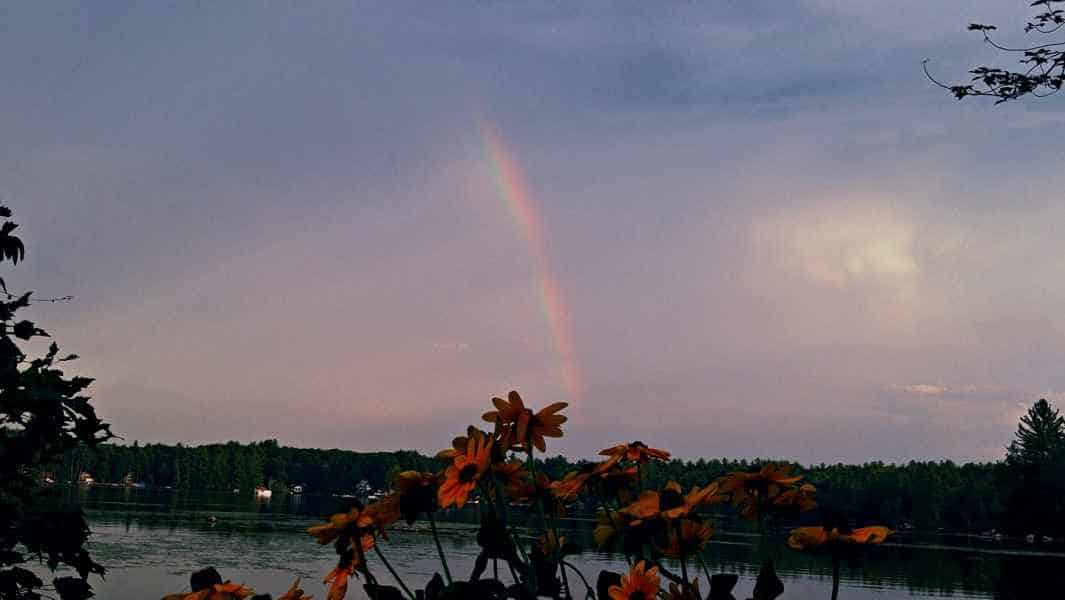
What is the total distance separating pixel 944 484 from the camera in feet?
429

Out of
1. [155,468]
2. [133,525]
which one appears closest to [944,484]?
[133,525]

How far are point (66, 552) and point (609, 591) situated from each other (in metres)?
1.73

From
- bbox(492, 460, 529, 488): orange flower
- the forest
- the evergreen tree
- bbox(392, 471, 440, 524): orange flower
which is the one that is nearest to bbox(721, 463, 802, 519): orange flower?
bbox(492, 460, 529, 488): orange flower

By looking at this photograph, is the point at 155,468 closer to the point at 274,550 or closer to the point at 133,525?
the point at 133,525

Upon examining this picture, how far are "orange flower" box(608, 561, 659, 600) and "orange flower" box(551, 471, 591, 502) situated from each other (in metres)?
0.35

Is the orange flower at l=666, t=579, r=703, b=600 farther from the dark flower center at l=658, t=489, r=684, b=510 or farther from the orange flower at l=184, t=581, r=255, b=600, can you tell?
the orange flower at l=184, t=581, r=255, b=600

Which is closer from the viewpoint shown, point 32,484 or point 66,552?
point 66,552

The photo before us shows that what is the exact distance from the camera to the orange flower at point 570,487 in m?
2.37

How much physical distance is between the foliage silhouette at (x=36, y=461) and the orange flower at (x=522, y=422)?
1.48 metres

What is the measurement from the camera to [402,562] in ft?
166

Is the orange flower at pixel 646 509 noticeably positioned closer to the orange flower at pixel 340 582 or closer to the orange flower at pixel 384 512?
the orange flower at pixel 384 512

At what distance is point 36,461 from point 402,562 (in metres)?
48.8

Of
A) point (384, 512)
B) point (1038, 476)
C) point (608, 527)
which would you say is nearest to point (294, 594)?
point (384, 512)

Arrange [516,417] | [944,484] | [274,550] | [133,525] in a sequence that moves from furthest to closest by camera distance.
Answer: [944,484], [133,525], [274,550], [516,417]
